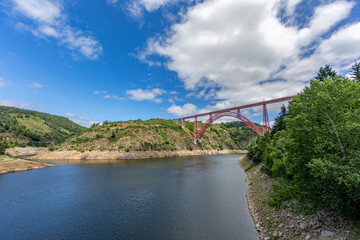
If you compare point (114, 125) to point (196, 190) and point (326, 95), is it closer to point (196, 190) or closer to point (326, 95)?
point (196, 190)

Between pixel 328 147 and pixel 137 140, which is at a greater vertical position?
pixel 137 140

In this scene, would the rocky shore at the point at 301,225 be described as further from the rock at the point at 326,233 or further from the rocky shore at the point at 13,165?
the rocky shore at the point at 13,165

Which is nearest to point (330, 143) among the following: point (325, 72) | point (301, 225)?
point (301, 225)

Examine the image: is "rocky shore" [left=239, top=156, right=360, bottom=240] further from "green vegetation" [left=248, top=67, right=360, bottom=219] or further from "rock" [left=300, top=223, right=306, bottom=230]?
"green vegetation" [left=248, top=67, right=360, bottom=219]

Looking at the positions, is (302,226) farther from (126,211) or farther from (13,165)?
(13,165)

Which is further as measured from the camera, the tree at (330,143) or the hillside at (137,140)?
the hillside at (137,140)

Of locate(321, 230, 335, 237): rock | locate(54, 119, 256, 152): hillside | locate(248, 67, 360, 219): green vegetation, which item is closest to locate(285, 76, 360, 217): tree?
locate(248, 67, 360, 219): green vegetation

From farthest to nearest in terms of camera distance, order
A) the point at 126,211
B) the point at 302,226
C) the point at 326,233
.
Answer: the point at 126,211 → the point at 302,226 → the point at 326,233

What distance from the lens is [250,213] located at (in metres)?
15.8

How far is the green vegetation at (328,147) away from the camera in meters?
9.38

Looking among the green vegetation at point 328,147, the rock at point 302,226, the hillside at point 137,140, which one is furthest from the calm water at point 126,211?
the hillside at point 137,140

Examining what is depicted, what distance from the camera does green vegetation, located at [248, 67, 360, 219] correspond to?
9375mm

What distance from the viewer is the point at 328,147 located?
1080 cm

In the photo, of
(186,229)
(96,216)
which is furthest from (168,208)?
(96,216)
